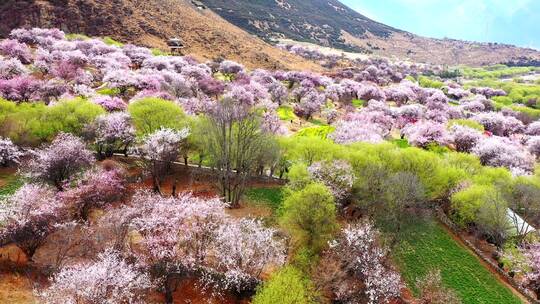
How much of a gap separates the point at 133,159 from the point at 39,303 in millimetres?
25141

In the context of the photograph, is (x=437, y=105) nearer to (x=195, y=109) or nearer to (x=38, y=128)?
(x=195, y=109)

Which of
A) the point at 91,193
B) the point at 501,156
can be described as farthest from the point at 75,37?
the point at 501,156

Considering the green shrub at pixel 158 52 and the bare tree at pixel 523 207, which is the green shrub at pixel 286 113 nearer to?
the green shrub at pixel 158 52

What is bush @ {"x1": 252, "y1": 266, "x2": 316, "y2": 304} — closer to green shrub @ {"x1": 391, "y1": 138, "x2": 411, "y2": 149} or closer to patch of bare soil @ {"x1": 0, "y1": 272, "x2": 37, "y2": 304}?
patch of bare soil @ {"x1": 0, "y1": 272, "x2": 37, "y2": 304}

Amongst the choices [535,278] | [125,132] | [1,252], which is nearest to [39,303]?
[1,252]

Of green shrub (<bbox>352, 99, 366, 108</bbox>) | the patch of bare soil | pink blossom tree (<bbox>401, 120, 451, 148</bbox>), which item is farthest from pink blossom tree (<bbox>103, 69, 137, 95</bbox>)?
green shrub (<bbox>352, 99, 366, 108</bbox>)

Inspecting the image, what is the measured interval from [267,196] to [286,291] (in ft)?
65.1

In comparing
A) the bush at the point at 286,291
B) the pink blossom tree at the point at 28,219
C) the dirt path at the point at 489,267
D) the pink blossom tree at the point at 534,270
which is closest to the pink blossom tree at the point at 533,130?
the dirt path at the point at 489,267

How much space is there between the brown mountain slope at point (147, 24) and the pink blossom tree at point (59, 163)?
2803 inches

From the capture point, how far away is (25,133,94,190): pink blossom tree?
125 ft

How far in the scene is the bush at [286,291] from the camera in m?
26.4

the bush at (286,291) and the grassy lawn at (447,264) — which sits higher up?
the bush at (286,291)

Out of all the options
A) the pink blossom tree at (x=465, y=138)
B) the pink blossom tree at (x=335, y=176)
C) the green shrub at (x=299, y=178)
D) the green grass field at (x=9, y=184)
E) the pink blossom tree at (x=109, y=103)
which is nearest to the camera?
the green grass field at (x=9, y=184)

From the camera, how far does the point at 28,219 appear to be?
29875 millimetres
